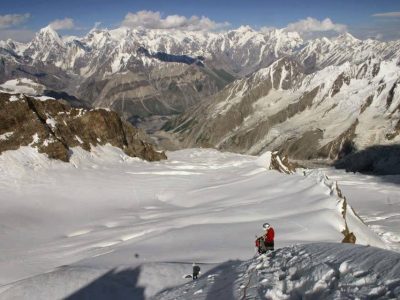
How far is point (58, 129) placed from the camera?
8919cm

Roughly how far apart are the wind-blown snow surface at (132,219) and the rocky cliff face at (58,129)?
8.22ft

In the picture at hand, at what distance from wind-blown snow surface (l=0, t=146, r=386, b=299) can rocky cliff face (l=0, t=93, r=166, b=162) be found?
2.51 meters

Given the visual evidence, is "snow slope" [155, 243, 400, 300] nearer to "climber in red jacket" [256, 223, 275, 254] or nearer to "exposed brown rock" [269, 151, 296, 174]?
"climber in red jacket" [256, 223, 275, 254]

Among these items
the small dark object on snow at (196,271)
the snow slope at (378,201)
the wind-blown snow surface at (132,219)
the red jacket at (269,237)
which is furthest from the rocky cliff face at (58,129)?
the red jacket at (269,237)

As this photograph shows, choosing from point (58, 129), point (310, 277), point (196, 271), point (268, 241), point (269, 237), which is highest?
point (58, 129)

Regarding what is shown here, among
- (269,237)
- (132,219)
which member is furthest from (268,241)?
(132,219)

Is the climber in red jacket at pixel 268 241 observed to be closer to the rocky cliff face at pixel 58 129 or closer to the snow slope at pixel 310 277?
the snow slope at pixel 310 277

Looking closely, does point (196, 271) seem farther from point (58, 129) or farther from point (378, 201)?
point (378, 201)

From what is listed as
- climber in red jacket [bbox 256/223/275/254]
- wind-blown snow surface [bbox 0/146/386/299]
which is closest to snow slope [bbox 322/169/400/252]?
wind-blown snow surface [bbox 0/146/386/299]

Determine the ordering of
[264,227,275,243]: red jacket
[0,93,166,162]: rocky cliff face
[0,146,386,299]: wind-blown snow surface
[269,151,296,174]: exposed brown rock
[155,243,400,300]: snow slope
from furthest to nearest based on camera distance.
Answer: [269,151,296,174]: exposed brown rock → [0,93,166,162]: rocky cliff face → [0,146,386,299]: wind-blown snow surface → [264,227,275,243]: red jacket → [155,243,400,300]: snow slope

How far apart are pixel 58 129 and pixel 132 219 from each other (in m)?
37.3

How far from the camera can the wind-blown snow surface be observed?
106ft

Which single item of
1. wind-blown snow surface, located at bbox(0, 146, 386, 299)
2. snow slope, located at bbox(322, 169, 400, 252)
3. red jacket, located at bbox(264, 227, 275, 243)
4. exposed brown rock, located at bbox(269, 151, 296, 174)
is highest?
exposed brown rock, located at bbox(269, 151, 296, 174)

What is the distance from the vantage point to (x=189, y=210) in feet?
205
